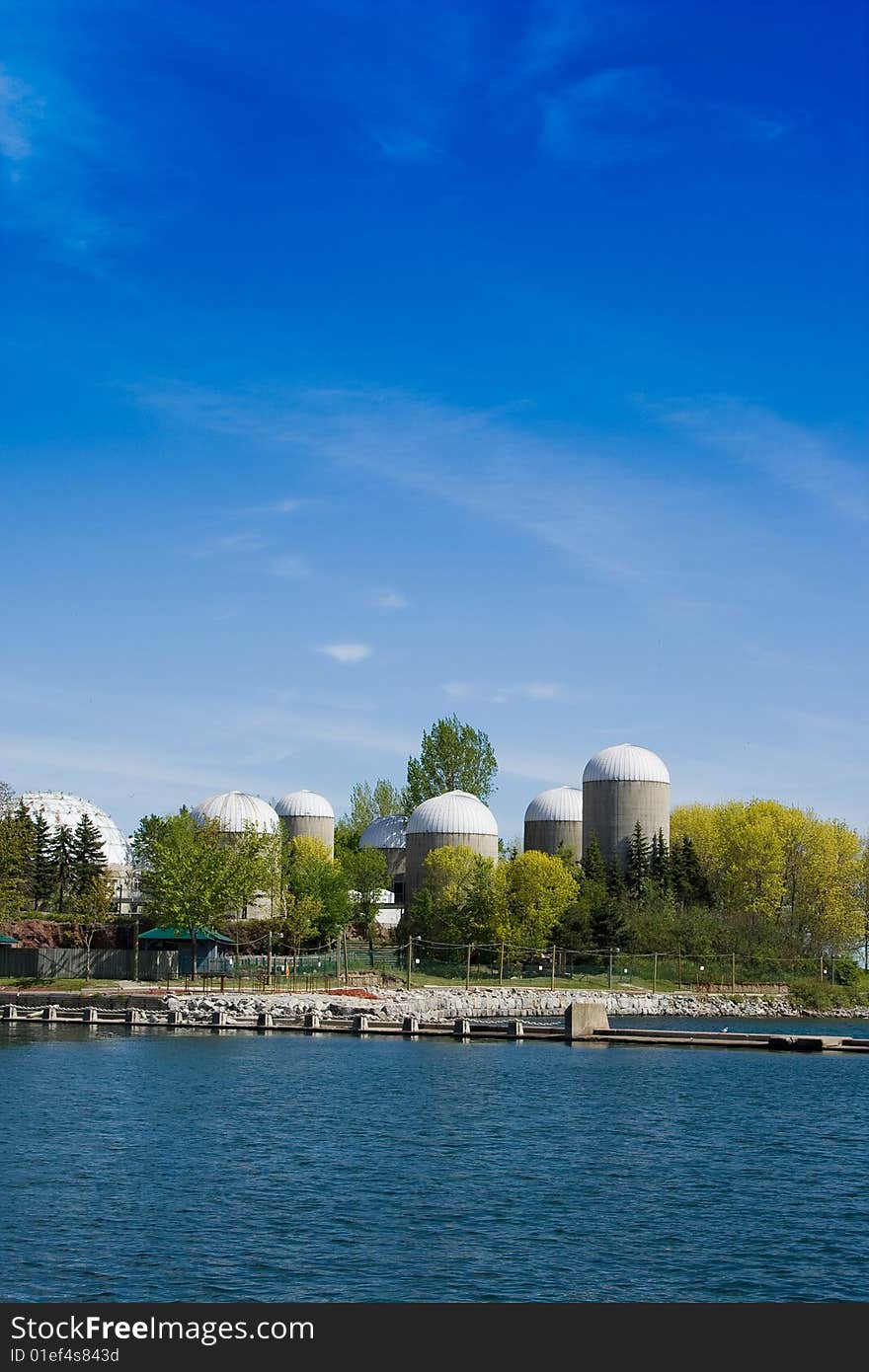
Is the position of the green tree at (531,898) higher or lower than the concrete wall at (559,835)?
lower

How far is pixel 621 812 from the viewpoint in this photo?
9981 centimetres

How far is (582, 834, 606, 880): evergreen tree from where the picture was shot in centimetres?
9244

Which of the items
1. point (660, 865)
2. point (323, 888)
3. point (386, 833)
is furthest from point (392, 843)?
point (660, 865)

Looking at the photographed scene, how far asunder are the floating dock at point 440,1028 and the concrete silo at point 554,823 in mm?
55025

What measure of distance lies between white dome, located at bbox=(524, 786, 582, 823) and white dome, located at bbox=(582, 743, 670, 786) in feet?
26.8

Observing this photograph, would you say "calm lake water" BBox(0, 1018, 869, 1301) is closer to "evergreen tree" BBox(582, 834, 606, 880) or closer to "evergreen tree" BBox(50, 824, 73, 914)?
"evergreen tree" BBox(582, 834, 606, 880)

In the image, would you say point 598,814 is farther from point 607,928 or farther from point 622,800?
point 607,928

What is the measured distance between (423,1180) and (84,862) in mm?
70386

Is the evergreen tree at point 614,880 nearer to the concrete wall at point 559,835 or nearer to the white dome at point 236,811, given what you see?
the concrete wall at point 559,835

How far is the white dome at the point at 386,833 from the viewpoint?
11394 centimetres

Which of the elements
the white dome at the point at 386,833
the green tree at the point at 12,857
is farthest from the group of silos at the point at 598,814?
the green tree at the point at 12,857
